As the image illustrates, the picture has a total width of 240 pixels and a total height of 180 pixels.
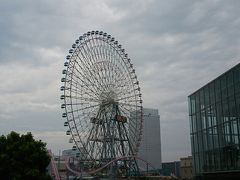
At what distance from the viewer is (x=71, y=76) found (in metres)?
58.0

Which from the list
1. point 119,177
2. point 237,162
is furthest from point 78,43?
point 237,162

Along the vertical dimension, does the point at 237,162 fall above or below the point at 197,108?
below

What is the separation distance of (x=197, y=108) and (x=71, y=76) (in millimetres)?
21201

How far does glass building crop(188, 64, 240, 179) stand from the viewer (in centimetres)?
3616

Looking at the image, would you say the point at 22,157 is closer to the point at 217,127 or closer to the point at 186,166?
the point at 217,127

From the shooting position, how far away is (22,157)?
40469mm

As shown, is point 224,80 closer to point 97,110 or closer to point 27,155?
point 27,155

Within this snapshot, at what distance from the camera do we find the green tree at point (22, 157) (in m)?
39.5

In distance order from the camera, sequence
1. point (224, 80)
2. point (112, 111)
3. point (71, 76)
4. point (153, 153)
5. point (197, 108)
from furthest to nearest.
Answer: point (153, 153), point (112, 111), point (71, 76), point (197, 108), point (224, 80)

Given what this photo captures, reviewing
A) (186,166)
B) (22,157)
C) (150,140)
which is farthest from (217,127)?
(150,140)

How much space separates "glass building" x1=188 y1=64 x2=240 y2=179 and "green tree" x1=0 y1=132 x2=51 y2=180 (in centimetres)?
1674

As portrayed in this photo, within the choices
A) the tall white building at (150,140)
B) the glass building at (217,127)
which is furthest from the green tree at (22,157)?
the tall white building at (150,140)

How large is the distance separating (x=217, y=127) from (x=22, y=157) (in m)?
20.0

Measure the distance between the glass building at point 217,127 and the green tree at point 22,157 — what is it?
54.9 ft
